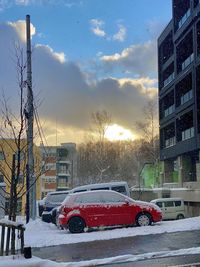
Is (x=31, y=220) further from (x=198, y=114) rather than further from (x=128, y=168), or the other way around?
(x=128, y=168)

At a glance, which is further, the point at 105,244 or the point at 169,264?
the point at 105,244

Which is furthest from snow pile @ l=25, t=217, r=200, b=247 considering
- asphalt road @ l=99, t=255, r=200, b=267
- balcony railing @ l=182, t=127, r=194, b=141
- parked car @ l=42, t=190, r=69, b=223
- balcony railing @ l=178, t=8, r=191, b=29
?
balcony railing @ l=178, t=8, r=191, b=29

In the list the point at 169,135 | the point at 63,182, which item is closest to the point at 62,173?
the point at 63,182

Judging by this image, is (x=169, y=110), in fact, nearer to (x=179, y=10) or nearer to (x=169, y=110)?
(x=169, y=110)

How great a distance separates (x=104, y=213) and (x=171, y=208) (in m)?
18.7

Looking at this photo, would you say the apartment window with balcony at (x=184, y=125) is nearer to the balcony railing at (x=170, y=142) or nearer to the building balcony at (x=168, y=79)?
the balcony railing at (x=170, y=142)

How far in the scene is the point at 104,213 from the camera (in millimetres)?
18531

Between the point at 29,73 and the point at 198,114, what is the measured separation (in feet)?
75.2

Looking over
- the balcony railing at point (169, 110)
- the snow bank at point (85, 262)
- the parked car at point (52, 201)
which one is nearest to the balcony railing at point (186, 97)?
the balcony railing at point (169, 110)

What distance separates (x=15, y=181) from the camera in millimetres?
13125

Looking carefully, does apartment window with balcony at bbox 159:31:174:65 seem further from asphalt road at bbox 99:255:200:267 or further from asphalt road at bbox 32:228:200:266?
asphalt road at bbox 99:255:200:267

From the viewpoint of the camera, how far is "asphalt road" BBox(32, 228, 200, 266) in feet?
41.2

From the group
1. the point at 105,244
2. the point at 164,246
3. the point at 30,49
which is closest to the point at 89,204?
the point at 105,244

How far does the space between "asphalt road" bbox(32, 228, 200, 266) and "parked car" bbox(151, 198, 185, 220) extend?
2041 cm
